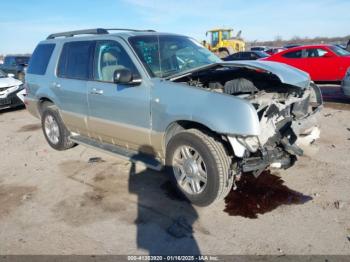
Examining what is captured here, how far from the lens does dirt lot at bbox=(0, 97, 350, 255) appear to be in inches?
130

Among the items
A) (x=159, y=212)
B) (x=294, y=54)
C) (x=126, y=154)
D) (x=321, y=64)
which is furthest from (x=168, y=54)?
(x=294, y=54)

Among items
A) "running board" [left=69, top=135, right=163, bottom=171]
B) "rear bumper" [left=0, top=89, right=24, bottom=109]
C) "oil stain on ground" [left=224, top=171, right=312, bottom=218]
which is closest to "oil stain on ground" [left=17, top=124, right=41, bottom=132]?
"rear bumper" [left=0, top=89, right=24, bottom=109]

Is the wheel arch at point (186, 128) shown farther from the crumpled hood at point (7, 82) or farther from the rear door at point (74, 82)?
the crumpled hood at point (7, 82)

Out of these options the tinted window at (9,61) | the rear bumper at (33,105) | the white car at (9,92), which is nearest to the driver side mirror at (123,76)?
the rear bumper at (33,105)

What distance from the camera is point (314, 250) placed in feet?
10.1

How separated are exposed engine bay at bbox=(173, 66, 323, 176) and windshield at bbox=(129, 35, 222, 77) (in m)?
0.23

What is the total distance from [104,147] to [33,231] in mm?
1702

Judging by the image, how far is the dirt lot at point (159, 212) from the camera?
329 centimetres

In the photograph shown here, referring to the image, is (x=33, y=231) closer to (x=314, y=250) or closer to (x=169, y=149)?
(x=169, y=149)

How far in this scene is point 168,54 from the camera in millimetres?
4680

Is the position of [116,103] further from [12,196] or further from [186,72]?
[12,196]

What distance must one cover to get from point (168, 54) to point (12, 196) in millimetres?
2803

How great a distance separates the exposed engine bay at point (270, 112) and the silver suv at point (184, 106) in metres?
0.01

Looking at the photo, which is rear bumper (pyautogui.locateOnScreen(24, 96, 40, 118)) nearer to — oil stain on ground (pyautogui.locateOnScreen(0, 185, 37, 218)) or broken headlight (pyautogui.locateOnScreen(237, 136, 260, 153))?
oil stain on ground (pyautogui.locateOnScreen(0, 185, 37, 218))
